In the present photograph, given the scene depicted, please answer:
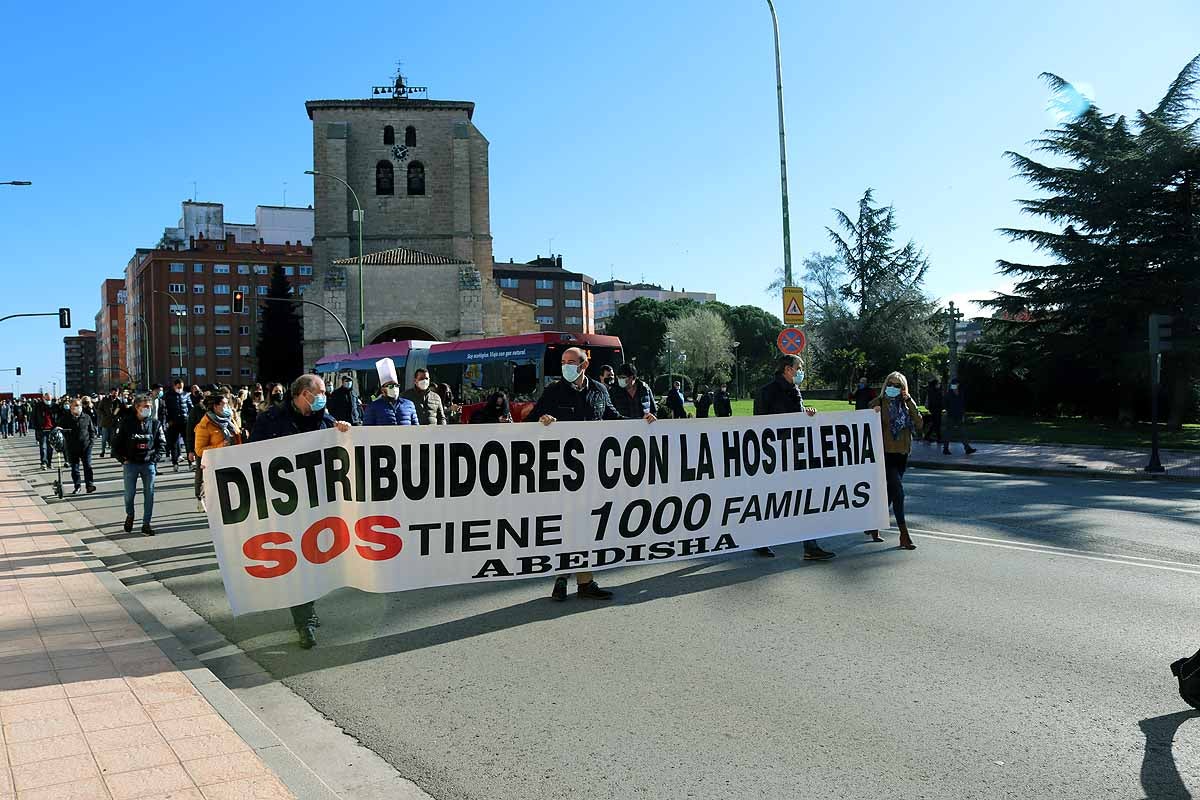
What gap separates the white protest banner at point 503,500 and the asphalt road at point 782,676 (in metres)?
0.39

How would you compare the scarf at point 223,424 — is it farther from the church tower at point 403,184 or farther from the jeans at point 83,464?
the church tower at point 403,184

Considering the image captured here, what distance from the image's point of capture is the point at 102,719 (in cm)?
449

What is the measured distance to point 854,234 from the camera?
206ft

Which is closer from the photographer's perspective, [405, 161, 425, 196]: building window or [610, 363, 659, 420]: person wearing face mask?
[610, 363, 659, 420]: person wearing face mask

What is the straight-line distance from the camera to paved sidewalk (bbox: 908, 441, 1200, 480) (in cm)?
1838

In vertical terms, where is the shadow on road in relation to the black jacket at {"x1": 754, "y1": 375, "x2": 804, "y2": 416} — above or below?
below

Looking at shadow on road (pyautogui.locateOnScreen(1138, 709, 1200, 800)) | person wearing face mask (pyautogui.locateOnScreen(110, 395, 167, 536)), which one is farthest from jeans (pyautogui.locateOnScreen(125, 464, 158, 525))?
shadow on road (pyautogui.locateOnScreen(1138, 709, 1200, 800))

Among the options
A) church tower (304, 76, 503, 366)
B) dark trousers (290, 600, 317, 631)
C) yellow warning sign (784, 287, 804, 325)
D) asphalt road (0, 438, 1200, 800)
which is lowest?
asphalt road (0, 438, 1200, 800)

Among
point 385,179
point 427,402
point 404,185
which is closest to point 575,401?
point 427,402

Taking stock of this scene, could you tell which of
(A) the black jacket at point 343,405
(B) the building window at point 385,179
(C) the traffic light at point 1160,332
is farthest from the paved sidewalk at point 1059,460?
(B) the building window at point 385,179

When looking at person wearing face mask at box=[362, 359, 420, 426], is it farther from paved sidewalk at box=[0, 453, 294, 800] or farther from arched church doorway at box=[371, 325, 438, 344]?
arched church doorway at box=[371, 325, 438, 344]

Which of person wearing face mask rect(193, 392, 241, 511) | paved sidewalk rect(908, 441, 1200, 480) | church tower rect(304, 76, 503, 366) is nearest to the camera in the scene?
person wearing face mask rect(193, 392, 241, 511)

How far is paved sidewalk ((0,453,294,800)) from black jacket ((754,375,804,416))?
5.70 m

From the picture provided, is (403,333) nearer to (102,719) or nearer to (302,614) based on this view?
(302,614)
